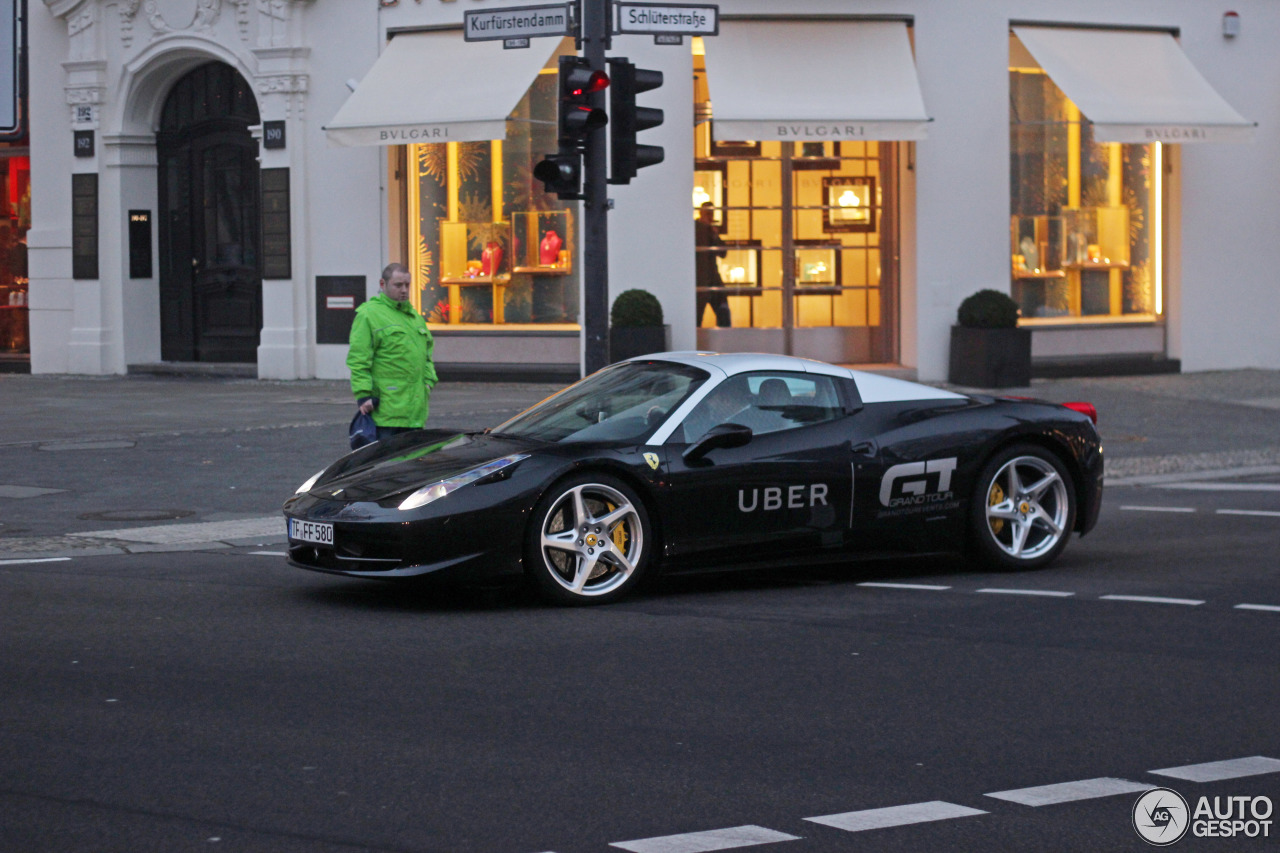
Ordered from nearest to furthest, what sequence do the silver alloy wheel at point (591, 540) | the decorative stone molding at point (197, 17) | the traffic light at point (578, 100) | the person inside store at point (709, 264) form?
1. the silver alloy wheel at point (591, 540)
2. the traffic light at point (578, 100)
3. the person inside store at point (709, 264)
4. the decorative stone molding at point (197, 17)

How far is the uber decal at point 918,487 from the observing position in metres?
9.01

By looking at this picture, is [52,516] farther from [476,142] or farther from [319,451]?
[476,142]

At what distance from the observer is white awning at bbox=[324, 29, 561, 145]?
2064cm

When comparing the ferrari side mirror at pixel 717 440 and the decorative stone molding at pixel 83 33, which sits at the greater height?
the decorative stone molding at pixel 83 33

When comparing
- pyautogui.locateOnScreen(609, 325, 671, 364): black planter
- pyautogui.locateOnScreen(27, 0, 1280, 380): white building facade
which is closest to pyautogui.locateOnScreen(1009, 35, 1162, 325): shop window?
pyautogui.locateOnScreen(27, 0, 1280, 380): white building facade

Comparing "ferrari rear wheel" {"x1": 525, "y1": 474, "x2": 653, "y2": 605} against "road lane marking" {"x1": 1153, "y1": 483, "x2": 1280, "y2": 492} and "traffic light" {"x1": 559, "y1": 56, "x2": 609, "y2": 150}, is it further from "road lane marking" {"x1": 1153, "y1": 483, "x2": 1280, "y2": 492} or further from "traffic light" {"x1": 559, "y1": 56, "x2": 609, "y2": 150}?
"road lane marking" {"x1": 1153, "y1": 483, "x2": 1280, "y2": 492}

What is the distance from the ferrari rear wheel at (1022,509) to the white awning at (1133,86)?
12956mm

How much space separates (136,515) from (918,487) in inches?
213

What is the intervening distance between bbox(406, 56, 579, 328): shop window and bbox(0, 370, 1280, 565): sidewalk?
4.02ft

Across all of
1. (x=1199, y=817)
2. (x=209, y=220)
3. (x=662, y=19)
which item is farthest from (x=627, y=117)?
Answer: (x=209, y=220)

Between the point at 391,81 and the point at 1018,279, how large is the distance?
27.7 ft

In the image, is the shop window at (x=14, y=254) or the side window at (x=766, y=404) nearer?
the side window at (x=766, y=404)

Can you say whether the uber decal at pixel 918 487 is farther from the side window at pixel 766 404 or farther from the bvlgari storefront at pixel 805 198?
the bvlgari storefront at pixel 805 198

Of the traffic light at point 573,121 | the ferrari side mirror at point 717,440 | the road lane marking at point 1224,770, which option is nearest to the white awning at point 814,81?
the traffic light at point 573,121
